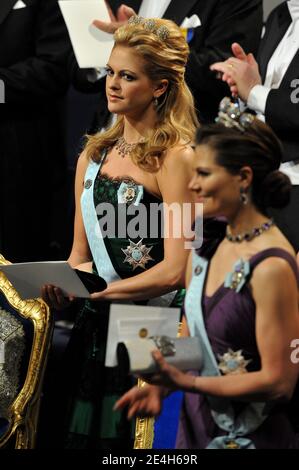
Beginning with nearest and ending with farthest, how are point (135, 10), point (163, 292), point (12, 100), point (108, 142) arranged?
point (163, 292), point (108, 142), point (135, 10), point (12, 100)

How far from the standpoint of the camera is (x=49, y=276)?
2.70 metres

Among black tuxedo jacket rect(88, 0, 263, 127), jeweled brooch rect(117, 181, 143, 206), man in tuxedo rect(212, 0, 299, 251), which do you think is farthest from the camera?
black tuxedo jacket rect(88, 0, 263, 127)

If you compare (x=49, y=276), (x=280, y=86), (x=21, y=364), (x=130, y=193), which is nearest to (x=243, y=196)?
(x=49, y=276)

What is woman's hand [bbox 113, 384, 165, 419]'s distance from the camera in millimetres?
2133

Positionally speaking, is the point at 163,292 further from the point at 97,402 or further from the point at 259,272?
the point at 259,272

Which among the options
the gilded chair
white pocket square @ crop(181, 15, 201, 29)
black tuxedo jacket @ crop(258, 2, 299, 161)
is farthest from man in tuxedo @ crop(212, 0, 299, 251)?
the gilded chair

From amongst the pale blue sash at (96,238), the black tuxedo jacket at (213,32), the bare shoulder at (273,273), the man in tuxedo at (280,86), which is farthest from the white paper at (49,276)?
the black tuxedo jacket at (213,32)

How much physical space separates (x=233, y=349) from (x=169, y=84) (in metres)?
1.03

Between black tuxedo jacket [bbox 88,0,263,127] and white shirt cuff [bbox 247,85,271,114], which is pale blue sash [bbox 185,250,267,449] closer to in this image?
white shirt cuff [bbox 247,85,271,114]

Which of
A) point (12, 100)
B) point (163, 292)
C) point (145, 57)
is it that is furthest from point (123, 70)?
point (12, 100)

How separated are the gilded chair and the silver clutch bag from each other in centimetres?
100

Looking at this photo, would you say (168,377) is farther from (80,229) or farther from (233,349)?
(80,229)

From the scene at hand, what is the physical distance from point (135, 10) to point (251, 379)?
2.42 meters
